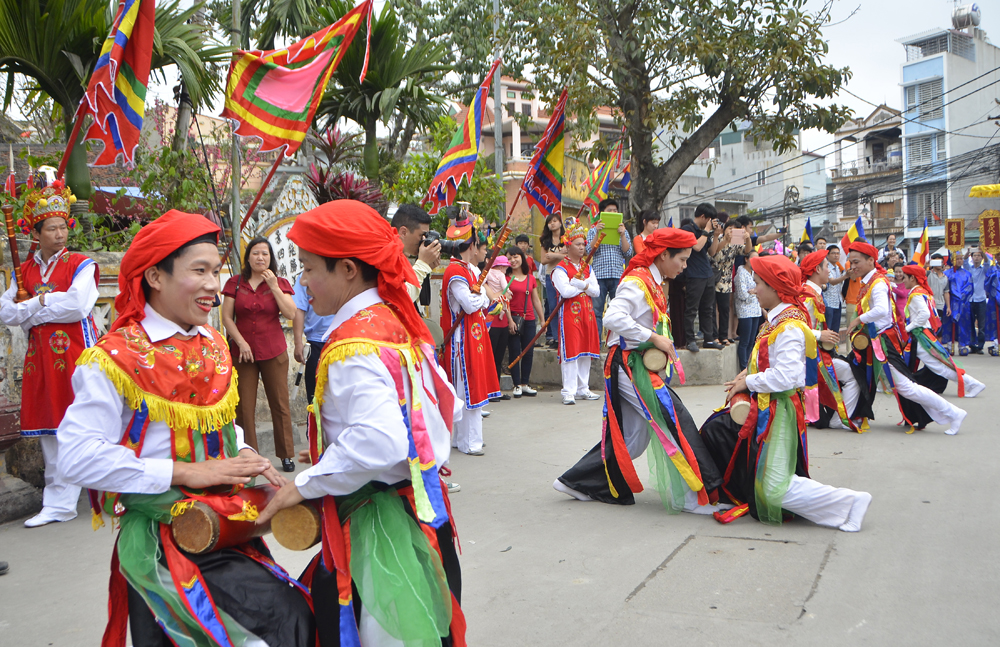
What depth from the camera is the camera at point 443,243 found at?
559 centimetres

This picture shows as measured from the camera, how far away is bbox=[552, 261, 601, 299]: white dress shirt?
919cm

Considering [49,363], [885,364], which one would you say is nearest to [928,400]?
[885,364]

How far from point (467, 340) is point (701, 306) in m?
4.26

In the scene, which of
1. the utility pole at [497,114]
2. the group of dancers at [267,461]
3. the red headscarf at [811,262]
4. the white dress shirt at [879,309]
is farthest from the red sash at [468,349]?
the utility pole at [497,114]

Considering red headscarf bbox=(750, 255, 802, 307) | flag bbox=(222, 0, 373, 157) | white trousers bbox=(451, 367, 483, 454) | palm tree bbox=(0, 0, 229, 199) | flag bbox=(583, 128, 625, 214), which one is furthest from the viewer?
flag bbox=(583, 128, 625, 214)

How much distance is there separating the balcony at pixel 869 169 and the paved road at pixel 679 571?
45060mm

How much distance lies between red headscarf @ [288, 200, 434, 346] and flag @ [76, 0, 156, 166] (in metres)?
3.80

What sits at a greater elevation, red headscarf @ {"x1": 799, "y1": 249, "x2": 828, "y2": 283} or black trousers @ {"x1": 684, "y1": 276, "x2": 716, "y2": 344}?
red headscarf @ {"x1": 799, "y1": 249, "x2": 828, "y2": 283}

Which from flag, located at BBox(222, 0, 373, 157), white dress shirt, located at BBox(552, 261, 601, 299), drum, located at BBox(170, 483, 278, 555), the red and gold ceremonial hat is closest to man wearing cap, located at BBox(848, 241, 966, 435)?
white dress shirt, located at BBox(552, 261, 601, 299)

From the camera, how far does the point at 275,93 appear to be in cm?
623

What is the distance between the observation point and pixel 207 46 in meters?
8.26

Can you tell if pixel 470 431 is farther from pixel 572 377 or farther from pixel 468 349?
pixel 572 377

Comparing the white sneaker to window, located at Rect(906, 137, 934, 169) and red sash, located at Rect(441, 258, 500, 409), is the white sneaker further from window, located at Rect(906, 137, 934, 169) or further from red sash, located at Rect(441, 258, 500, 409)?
window, located at Rect(906, 137, 934, 169)

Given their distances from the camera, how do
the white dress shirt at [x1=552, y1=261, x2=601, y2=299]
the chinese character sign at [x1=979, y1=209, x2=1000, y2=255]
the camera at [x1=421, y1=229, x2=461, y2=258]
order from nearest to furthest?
the camera at [x1=421, y1=229, x2=461, y2=258]
the white dress shirt at [x1=552, y1=261, x2=601, y2=299]
the chinese character sign at [x1=979, y1=209, x2=1000, y2=255]
